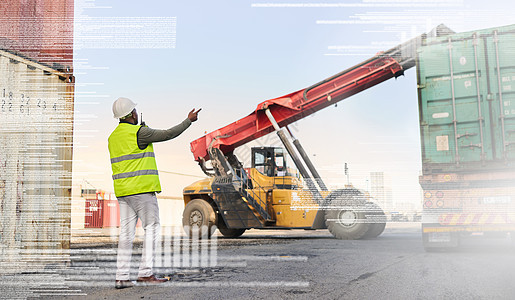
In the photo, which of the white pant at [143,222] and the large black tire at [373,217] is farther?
the large black tire at [373,217]

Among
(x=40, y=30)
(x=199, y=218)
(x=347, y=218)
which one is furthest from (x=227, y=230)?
(x=40, y=30)

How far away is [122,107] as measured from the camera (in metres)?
4.99

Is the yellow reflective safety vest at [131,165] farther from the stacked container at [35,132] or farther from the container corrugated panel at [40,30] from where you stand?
the container corrugated panel at [40,30]

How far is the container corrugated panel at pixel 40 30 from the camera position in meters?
6.40

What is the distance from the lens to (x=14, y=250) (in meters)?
5.98

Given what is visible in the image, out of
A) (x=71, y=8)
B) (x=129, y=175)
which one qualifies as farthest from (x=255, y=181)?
(x=129, y=175)

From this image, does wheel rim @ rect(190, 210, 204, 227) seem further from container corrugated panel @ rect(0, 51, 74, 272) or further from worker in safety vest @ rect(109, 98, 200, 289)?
worker in safety vest @ rect(109, 98, 200, 289)

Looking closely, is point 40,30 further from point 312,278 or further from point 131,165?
point 312,278

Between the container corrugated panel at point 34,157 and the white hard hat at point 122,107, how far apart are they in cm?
188

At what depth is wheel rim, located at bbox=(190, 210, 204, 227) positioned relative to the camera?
43.6 ft

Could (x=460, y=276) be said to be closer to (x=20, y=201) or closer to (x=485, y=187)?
(x=485, y=187)

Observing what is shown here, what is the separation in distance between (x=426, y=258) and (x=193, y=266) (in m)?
3.59

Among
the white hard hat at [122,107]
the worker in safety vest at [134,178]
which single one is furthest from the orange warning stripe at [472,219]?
the white hard hat at [122,107]

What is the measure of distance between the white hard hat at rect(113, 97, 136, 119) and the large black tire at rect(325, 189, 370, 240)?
25.1ft
